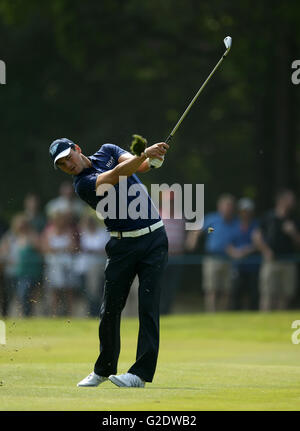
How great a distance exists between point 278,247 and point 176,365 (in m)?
8.74

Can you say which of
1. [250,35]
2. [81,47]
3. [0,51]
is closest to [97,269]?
[250,35]

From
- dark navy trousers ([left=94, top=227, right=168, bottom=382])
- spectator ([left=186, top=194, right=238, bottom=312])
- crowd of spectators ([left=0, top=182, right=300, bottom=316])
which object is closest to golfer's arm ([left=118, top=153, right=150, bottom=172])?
dark navy trousers ([left=94, top=227, right=168, bottom=382])

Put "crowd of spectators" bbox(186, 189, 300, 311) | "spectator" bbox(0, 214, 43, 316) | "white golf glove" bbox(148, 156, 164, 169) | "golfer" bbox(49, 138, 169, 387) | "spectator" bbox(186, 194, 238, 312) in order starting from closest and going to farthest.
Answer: "white golf glove" bbox(148, 156, 164, 169), "golfer" bbox(49, 138, 169, 387), "spectator" bbox(0, 214, 43, 316), "crowd of spectators" bbox(186, 189, 300, 311), "spectator" bbox(186, 194, 238, 312)

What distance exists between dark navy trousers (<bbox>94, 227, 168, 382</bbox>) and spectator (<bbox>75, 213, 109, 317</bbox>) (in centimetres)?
925

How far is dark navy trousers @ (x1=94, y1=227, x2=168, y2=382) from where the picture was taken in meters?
9.25

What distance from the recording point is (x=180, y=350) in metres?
14.1

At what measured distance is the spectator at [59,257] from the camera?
1858 cm

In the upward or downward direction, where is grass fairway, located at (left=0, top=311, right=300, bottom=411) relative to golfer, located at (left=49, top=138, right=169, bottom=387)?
downward

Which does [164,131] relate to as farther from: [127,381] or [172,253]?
[127,381]

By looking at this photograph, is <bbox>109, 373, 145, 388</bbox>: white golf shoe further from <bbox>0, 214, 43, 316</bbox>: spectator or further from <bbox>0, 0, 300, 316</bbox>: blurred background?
<bbox>0, 214, 43, 316</bbox>: spectator

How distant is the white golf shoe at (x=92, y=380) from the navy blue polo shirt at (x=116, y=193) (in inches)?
46.2

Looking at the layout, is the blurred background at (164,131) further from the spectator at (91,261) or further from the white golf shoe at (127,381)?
the white golf shoe at (127,381)

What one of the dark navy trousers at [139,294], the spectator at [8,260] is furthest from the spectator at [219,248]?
the dark navy trousers at [139,294]
